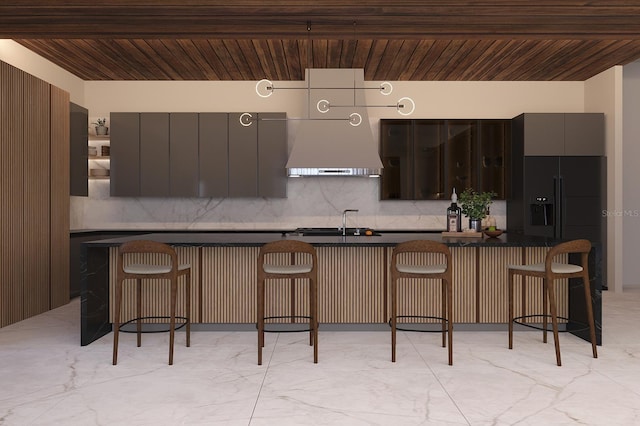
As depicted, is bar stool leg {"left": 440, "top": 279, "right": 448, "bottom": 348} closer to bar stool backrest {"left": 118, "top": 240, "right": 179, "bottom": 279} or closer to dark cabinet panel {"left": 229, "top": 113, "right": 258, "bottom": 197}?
bar stool backrest {"left": 118, "top": 240, "right": 179, "bottom": 279}

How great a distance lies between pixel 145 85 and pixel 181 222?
6.61ft

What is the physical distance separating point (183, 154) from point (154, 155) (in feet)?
1.29

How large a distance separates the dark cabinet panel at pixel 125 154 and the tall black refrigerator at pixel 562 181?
5.16 metres

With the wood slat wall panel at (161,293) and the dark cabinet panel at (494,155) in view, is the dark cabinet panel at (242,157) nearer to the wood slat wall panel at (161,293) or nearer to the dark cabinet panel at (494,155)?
the wood slat wall panel at (161,293)

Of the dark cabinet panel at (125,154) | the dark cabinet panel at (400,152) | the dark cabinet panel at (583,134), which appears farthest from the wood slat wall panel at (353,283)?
the dark cabinet panel at (583,134)

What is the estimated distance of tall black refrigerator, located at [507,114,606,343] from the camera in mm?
6680

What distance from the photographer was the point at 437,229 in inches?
282

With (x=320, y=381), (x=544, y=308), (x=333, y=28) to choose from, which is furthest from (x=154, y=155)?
(x=544, y=308)

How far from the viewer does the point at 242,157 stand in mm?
6891

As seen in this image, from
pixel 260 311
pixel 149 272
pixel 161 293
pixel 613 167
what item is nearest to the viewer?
pixel 260 311

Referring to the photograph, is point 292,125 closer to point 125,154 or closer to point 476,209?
point 125,154

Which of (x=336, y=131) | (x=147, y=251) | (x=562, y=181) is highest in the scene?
(x=336, y=131)

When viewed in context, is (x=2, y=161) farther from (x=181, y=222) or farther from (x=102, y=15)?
(x=181, y=222)

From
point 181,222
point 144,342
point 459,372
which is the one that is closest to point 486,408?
point 459,372
